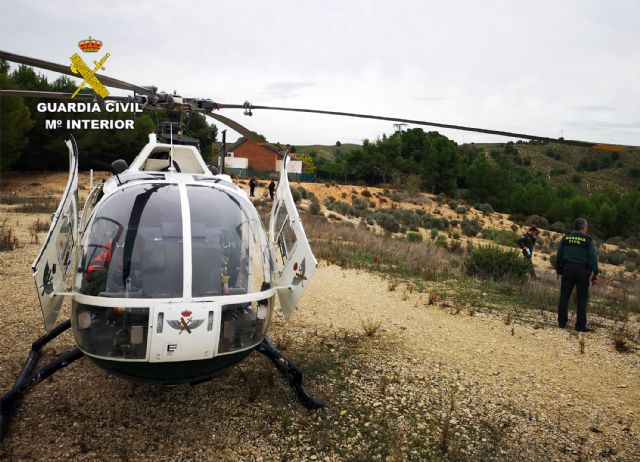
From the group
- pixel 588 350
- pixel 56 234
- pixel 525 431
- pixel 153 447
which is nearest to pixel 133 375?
pixel 153 447

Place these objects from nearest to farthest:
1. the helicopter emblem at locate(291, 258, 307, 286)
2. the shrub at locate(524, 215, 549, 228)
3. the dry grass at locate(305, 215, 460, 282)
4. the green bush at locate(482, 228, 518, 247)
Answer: the helicopter emblem at locate(291, 258, 307, 286) → the dry grass at locate(305, 215, 460, 282) → the green bush at locate(482, 228, 518, 247) → the shrub at locate(524, 215, 549, 228)

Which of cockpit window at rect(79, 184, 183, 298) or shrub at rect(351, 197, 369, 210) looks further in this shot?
shrub at rect(351, 197, 369, 210)

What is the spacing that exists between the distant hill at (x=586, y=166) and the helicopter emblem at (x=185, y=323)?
88687 millimetres

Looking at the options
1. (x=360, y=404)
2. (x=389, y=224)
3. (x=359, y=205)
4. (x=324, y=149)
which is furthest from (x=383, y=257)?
(x=324, y=149)

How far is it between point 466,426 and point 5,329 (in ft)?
19.9

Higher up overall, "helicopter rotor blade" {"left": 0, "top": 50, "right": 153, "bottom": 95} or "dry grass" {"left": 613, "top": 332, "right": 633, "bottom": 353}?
"helicopter rotor blade" {"left": 0, "top": 50, "right": 153, "bottom": 95}

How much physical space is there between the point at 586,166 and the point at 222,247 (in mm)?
104542

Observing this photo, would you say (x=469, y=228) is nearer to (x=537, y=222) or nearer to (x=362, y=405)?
(x=537, y=222)

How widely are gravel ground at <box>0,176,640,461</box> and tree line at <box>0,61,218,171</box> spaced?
30152mm

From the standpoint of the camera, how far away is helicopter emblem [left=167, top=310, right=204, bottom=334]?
11.3 feet

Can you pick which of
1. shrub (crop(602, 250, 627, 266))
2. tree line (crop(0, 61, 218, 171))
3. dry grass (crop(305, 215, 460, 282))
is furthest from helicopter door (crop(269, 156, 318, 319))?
tree line (crop(0, 61, 218, 171))

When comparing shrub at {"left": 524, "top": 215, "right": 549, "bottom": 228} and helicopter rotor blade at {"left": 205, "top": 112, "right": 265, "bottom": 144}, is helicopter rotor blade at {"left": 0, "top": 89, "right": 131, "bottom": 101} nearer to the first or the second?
helicopter rotor blade at {"left": 205, "top": 112, "right": 265, "bottom": 144}

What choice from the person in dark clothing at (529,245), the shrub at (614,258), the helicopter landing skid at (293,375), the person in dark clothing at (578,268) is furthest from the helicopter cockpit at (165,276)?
the shrub at (614,258)

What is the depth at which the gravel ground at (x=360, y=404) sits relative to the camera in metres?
4.11
